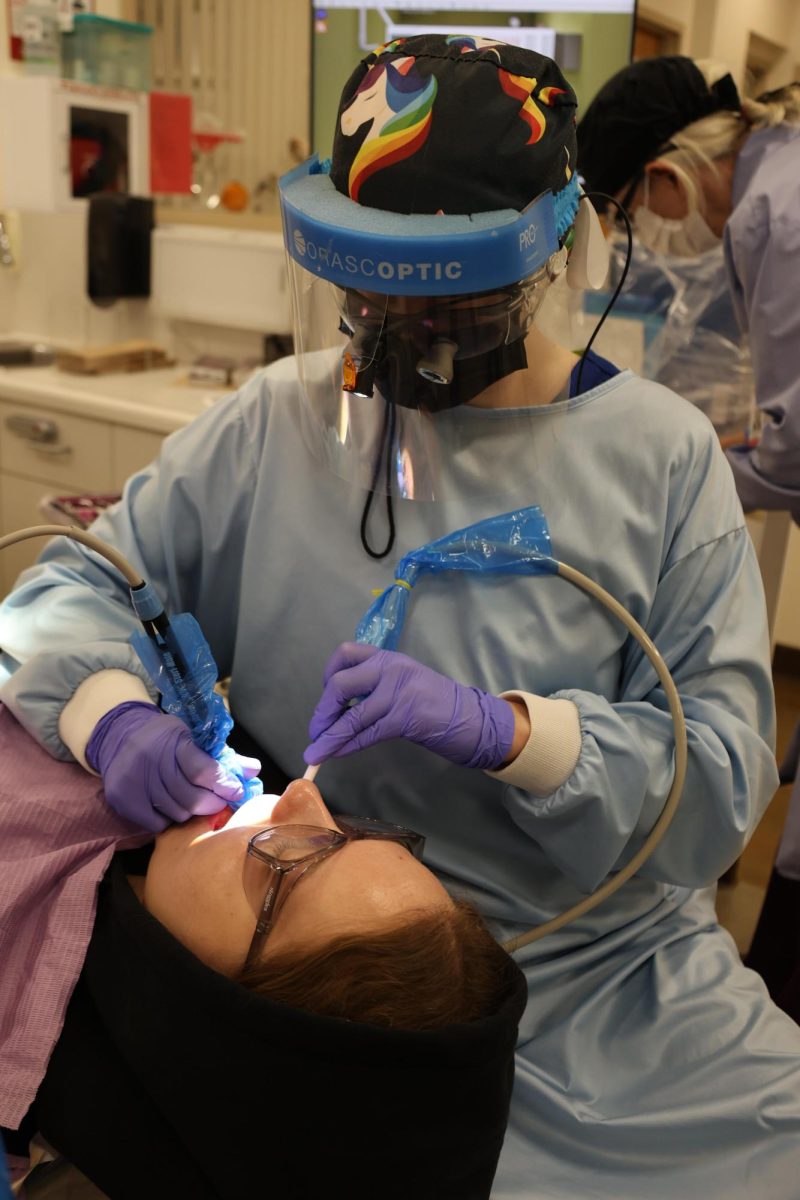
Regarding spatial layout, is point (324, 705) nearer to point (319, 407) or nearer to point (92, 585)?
point (319, 407)

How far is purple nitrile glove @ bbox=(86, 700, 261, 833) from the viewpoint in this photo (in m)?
1.07

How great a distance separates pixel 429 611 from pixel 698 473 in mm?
337

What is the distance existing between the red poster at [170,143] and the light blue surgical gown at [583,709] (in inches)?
90.2

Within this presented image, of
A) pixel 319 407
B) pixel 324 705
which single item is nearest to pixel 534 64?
pixel 319 407

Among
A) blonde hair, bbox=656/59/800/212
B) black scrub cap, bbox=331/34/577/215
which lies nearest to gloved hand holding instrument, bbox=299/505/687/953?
black scrub cap, bbox=331/34/577/215

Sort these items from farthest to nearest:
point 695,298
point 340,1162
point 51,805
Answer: point 695,298 < point 51,805 < point 340,1162

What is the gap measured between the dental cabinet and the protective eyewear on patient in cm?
173

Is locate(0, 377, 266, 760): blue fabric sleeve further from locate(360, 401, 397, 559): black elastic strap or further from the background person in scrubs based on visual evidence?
the background person in scrubs

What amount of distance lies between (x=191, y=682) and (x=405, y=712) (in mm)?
234

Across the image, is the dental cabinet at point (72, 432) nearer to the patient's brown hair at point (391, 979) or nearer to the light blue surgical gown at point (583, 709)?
the light blue surgical gown at point (583, 709)

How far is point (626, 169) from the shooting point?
1.96 metres

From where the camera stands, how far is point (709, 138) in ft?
6.32

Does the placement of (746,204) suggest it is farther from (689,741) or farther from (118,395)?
(118,395)

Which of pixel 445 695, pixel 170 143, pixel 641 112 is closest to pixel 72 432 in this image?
pixel 170 143
